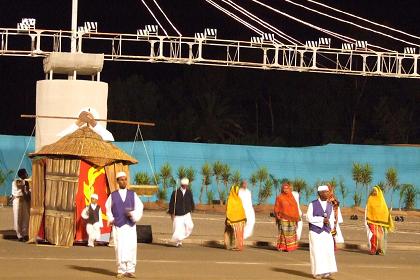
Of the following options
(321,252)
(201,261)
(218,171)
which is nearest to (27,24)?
(218,171)

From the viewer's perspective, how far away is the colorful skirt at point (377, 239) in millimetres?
22156

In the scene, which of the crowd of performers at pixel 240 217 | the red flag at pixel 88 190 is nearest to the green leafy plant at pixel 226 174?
the crowd of performers at pixel 240 217

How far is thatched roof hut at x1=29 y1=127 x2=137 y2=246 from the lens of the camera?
69.1 feet

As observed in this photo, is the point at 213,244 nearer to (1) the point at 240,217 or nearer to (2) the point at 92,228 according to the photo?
(1) the point at 240,217

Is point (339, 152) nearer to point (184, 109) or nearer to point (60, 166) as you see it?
point (60, 166)

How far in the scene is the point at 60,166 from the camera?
21469mm

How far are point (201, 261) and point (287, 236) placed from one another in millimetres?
3896

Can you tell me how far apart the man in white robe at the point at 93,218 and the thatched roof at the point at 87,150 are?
84cm

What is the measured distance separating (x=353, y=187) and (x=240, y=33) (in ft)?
104

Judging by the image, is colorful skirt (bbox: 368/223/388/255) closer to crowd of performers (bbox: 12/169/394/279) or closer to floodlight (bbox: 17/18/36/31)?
crowd of performers (bbox: 12/169/394/279)

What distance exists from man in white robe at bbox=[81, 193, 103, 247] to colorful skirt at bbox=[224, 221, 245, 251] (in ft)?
8.98

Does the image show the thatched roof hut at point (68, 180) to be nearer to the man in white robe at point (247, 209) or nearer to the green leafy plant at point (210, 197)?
the man in white robe at point (247, 209)

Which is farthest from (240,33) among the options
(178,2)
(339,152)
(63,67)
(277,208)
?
(277,208)

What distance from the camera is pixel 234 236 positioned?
22.0 meters
